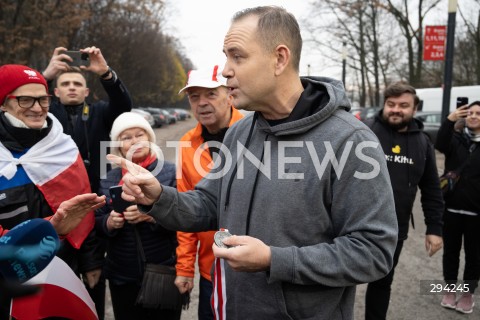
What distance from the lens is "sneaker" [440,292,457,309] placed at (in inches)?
165

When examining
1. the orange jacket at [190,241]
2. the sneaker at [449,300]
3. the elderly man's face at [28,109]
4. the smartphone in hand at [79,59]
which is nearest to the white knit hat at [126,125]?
the orange jacket at [190,241]

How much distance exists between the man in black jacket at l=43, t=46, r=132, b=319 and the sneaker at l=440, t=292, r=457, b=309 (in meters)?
3.36

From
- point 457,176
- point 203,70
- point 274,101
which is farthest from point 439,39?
point 274,101

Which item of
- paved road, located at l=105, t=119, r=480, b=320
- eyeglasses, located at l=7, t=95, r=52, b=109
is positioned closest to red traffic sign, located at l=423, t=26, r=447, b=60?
paved road, located at l=105, t=119, r=480, b=320

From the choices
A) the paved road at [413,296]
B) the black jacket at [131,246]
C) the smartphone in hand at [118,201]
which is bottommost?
the paved road at [413,296]

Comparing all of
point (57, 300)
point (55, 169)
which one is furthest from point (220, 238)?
point (55, 169)

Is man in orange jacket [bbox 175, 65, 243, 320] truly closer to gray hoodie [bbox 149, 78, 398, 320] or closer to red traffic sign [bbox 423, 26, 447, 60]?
gray hoodie [bbox 149, 78, 398, 320]

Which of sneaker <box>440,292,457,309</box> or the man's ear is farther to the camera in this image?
sneaker <box>440,292,457,309</box>

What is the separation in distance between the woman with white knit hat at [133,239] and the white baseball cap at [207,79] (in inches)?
21.3

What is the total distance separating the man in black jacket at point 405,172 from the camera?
3529mm

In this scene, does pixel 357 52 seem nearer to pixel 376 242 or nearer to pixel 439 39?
→ pixel 439 39

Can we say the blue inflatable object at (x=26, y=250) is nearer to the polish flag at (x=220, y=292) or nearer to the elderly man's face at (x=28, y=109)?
the polish flag at (x=220, y=292)

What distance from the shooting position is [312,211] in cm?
163

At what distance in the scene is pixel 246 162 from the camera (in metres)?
1.88
